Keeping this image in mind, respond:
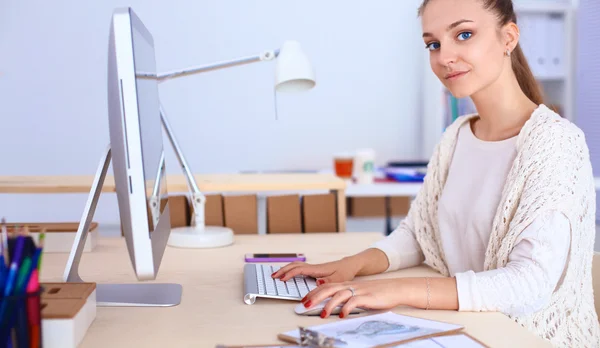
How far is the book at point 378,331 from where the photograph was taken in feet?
2.76

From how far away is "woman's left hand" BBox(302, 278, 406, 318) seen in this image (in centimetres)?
98

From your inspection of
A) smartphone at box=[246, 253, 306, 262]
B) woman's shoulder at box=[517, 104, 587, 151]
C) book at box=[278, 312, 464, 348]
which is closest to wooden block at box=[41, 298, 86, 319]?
book at box=[278, 312, 464, 348]

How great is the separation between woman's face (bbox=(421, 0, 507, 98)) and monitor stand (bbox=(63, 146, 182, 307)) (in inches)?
26.0

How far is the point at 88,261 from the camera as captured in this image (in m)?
1.43

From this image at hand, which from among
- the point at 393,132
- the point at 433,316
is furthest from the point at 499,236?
the point at 393,132

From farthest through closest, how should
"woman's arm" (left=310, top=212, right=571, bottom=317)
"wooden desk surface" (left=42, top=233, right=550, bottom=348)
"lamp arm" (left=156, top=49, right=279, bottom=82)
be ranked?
"lamp arm" (left=156, top=49, right=279, bottom=82) < "woman's arm" (left=310, top=212, right=571, bottom=317) < "wooden desk surface" (left=42, top=233, right=550, bottom=348)

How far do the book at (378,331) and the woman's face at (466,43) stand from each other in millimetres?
539

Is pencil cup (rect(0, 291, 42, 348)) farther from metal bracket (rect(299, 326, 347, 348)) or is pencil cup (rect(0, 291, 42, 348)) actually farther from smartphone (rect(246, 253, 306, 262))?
smartphone (rect(246, 253, 306, 262))

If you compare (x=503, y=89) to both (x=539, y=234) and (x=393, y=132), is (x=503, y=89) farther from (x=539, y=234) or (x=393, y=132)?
(x=393, y=132)

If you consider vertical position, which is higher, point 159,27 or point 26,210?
point 159,27

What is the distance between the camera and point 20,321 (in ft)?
2.21

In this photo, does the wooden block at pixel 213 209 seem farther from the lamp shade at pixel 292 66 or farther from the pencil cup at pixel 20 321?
the pencil cup at pixel 20 321

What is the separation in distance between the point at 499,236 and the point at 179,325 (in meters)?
0.60

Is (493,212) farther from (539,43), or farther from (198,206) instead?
(539,43)
